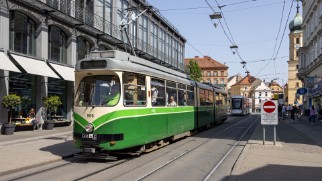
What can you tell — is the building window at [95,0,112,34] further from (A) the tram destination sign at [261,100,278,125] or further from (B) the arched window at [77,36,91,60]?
(A) the tram destination sign at [261,100,278,125]

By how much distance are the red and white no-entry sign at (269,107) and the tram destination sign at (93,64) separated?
7.68m

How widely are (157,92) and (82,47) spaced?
687 inches

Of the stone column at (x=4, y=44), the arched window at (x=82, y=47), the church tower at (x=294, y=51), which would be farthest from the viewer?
the church tower at (x=294, y=51)

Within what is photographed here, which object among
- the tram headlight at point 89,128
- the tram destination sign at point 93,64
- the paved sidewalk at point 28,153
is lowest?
the paved sidewalk at point 28,153

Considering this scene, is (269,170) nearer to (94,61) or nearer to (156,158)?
(156,158)

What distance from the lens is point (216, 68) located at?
130m

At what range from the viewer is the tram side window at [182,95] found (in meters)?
16.7

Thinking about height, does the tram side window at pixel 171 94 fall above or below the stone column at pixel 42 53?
below

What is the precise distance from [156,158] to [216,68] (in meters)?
119

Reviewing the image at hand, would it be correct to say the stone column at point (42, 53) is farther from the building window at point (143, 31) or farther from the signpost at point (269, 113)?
the building window at point (143, 31)

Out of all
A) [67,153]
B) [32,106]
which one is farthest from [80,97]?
[32,106]

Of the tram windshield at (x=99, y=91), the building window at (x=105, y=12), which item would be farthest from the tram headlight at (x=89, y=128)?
the building window at (x=105, y=12)

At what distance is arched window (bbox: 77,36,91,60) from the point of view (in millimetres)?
29203

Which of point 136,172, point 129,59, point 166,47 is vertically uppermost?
point 166,47
